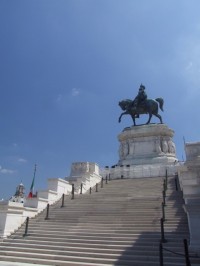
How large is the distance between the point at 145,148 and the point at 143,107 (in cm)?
787

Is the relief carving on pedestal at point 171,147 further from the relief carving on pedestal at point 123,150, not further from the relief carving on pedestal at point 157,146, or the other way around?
the relief carving on pedestal at point 123,150

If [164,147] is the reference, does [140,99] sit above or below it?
above

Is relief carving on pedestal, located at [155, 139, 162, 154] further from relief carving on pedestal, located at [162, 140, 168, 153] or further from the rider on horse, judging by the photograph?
the rider on horse

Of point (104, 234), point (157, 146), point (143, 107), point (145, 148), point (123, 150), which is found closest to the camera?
point (104, 234)

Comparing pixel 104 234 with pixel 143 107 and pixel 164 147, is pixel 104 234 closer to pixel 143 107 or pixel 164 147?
pixel 164 147

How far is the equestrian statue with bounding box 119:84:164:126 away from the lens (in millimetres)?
38406

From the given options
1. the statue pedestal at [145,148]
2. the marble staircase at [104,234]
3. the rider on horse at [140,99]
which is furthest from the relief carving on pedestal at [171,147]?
the marble staircase at [104,234]

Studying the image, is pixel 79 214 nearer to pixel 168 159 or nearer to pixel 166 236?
pixel 166 236

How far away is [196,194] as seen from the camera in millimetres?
9570

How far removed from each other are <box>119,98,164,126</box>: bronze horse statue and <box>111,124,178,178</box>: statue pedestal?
2962mm

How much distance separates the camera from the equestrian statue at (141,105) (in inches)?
1512

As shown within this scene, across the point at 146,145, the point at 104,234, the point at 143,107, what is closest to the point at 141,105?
the point at 143,107

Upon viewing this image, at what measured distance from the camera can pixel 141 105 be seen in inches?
1554

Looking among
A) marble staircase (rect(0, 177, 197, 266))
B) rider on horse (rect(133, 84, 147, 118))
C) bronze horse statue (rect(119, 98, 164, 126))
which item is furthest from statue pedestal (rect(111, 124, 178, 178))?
marble staircase (rect(0, 177, 197, 266))
